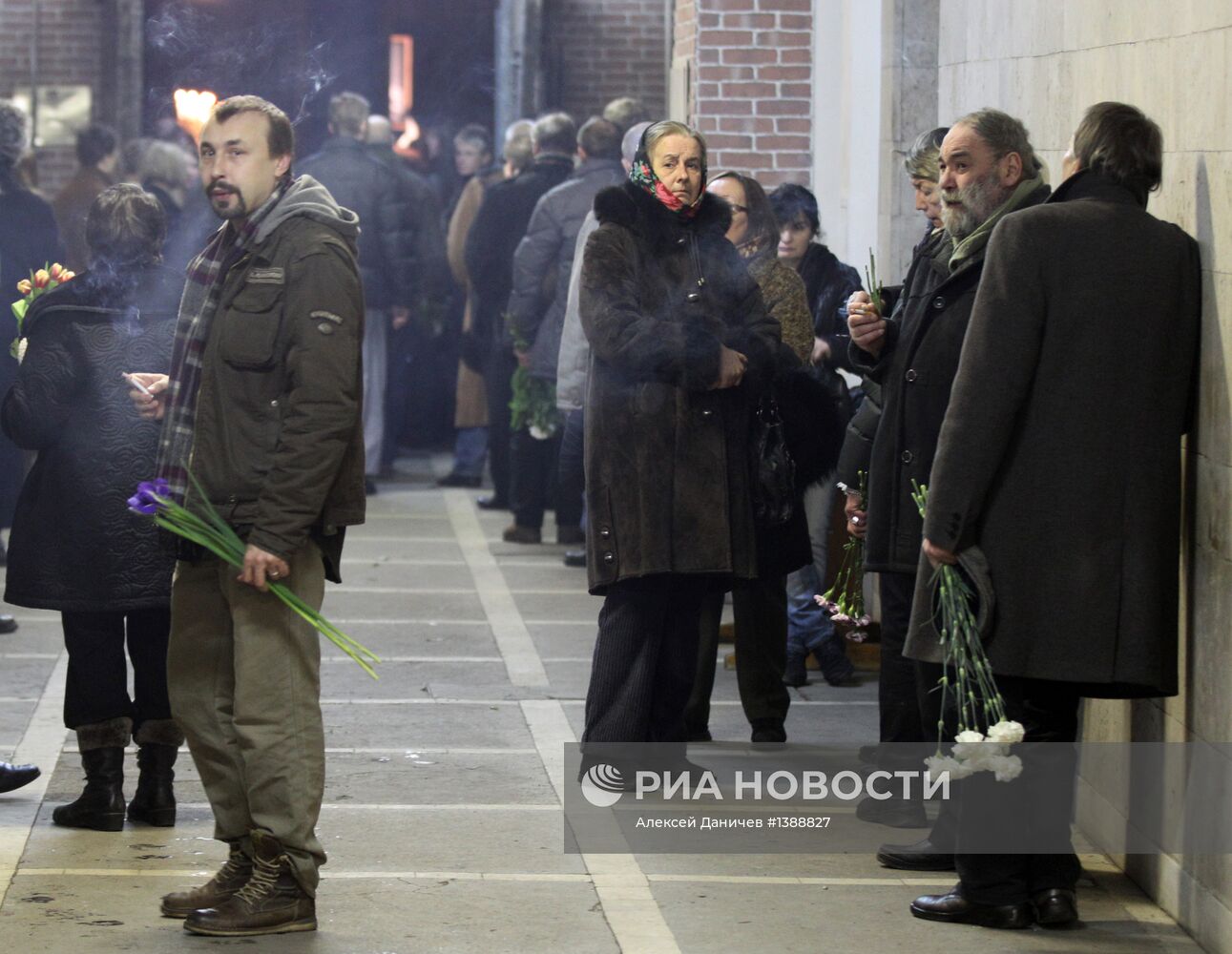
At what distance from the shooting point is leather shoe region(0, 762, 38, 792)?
6426mm

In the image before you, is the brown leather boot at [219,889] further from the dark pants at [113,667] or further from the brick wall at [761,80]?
the brick wall at [761,80]

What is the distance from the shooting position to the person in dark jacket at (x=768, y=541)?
23.0 feet

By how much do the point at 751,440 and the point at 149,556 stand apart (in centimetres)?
187

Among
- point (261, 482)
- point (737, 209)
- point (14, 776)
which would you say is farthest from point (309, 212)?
point (737, 209)

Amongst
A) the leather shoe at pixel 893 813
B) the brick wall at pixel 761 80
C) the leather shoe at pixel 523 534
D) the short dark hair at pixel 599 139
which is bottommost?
the leather shoe at pixel 893 813

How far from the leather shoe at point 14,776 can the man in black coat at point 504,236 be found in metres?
5.92

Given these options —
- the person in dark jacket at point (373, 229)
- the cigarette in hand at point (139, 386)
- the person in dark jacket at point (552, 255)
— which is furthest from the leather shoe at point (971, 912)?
the person in dark jacket at point (373, 229)

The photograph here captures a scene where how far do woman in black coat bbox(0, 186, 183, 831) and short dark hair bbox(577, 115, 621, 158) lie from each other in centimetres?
520

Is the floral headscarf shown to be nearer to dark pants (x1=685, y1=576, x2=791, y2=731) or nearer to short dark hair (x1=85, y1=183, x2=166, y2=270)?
dark pants (x1=685, y1=576, x2=791, y2=731)

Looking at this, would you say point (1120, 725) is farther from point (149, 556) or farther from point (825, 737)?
point (149, 556)

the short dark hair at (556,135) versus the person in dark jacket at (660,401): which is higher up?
the short dark hair at (556,135)

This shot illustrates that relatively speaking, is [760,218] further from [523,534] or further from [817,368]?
[523,534]

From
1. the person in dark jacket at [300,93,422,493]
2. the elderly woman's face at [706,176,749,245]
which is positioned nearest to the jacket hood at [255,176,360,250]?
the elderly woman's face at [706,176,749,245]

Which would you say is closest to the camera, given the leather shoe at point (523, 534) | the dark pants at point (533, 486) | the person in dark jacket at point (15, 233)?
the person in dark jacket at point (15, 233)
